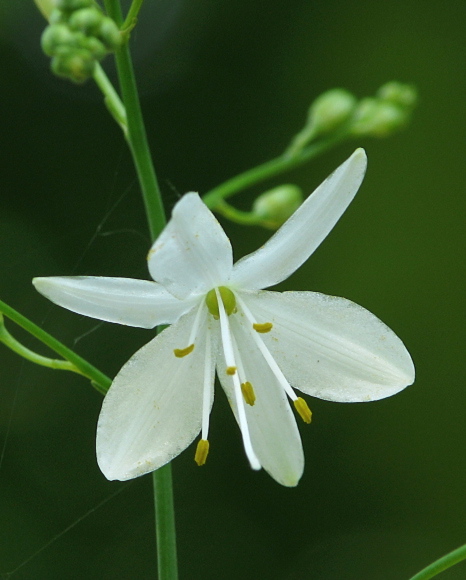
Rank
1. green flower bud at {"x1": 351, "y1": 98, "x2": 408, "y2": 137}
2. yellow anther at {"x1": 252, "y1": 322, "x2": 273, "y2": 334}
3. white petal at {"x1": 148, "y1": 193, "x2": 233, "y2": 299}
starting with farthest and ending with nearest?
green flower bud at {"x1": 351, "y1": 98, "x2": 408, "y2": 137} → yellow anther at {"x1": 252, "y1": 322, "x2": 273, "y2": 334} → white petal at {"x1": 148, "y1": 193, "x2": 233, "y2": 299}

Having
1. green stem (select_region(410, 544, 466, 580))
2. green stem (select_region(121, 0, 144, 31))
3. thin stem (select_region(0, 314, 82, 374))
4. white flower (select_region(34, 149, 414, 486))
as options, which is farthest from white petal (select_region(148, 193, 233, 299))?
green stem (select_region(410, 544, 466, 580))

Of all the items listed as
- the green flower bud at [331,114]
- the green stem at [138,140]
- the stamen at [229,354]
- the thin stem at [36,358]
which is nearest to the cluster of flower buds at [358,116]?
the green flower bud at [331,114]

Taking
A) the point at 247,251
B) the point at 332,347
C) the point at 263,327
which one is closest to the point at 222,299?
the point at 263,327

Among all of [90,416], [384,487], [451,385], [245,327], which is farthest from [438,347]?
[245,327]

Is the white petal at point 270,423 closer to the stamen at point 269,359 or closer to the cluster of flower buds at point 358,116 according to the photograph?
the stamen at point 269,359

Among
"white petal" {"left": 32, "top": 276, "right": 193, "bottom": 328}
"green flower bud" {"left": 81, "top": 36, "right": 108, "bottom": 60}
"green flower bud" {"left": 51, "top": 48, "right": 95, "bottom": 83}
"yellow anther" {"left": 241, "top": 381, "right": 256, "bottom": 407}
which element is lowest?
"yellow anther" {"left": 241, "top": 381, "right": 256, "bottom": 407}

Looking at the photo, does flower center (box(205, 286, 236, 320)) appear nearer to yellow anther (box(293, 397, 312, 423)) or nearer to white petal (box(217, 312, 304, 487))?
white petal (box(217, 312, 304, 487))

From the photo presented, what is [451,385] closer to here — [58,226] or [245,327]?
[58,226]
